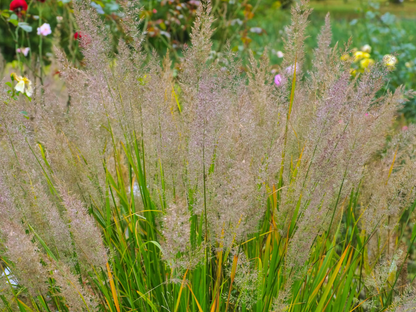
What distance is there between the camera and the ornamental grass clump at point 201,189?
1128 mm

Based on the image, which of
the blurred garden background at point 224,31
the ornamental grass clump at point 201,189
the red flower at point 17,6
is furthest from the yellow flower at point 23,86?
the ornamental grass clump at point 201,189

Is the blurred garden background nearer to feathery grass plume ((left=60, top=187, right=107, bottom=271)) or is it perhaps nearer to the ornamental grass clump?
the ornamental grass clump

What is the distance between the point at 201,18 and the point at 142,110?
1.64ft

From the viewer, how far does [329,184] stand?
1216 mm

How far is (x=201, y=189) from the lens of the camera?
128cm

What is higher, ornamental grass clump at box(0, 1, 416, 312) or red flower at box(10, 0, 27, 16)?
red flower at box(10, 0, 27, 16)

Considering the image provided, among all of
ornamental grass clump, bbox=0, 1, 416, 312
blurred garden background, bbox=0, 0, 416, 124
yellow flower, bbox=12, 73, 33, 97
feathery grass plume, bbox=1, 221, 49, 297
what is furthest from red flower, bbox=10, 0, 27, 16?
feathery grass plume, bbox=1, 221, 49, 297

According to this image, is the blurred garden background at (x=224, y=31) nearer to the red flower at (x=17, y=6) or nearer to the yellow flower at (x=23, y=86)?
the red flower at (x=17, y=6)

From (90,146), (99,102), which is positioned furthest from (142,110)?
(90,146)

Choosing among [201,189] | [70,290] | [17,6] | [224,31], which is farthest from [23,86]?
[224,31]

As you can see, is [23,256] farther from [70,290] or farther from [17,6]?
[17,6]

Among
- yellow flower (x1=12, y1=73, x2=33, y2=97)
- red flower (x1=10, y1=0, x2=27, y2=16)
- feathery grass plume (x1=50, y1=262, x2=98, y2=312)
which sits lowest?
feathery grass plume (x1=50, y1=262, x2=98, y2=312)

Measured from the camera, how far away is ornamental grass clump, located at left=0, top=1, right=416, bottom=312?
1.13m

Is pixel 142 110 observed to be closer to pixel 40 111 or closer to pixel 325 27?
pixel 40 111
